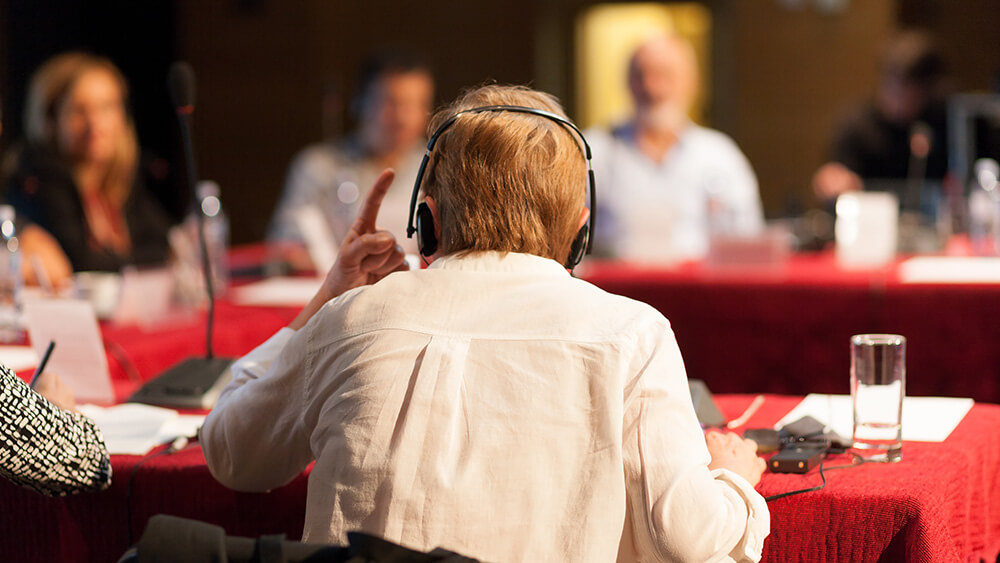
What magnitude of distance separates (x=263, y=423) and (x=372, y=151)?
2.81 meters

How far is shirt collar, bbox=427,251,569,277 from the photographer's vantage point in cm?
108

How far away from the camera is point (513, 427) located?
1.01m

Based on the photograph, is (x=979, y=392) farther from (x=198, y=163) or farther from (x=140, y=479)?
(x=198, y=163)

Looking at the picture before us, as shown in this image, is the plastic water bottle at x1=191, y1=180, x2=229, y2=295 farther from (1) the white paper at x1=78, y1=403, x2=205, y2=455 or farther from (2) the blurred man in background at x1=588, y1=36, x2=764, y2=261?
(2) the blurred man in background at x1=588, y1=36, x2=764, y2=261

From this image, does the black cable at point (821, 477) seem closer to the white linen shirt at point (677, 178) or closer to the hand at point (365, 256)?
the hand at point (365, 256)

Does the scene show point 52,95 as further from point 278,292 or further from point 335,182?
point 335,182

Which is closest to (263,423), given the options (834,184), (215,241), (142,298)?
(142,298)

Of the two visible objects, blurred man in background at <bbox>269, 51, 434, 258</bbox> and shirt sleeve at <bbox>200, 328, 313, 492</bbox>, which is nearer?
shirt sleeve at <bbox>200, 328, 313, 492</bbox>

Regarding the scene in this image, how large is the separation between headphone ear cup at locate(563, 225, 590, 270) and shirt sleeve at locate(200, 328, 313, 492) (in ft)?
0.95

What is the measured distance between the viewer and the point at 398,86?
3.71 m

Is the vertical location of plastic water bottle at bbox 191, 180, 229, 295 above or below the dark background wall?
below

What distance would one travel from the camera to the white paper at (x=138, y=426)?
1456 millimetres

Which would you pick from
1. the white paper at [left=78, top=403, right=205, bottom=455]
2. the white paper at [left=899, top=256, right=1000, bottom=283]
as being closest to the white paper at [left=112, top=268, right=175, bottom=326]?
the white paper at [left=78, top=403, right=205, bottom=455]

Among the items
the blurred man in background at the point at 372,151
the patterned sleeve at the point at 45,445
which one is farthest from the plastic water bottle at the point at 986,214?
the patterned sleeve at the point at 45,445
